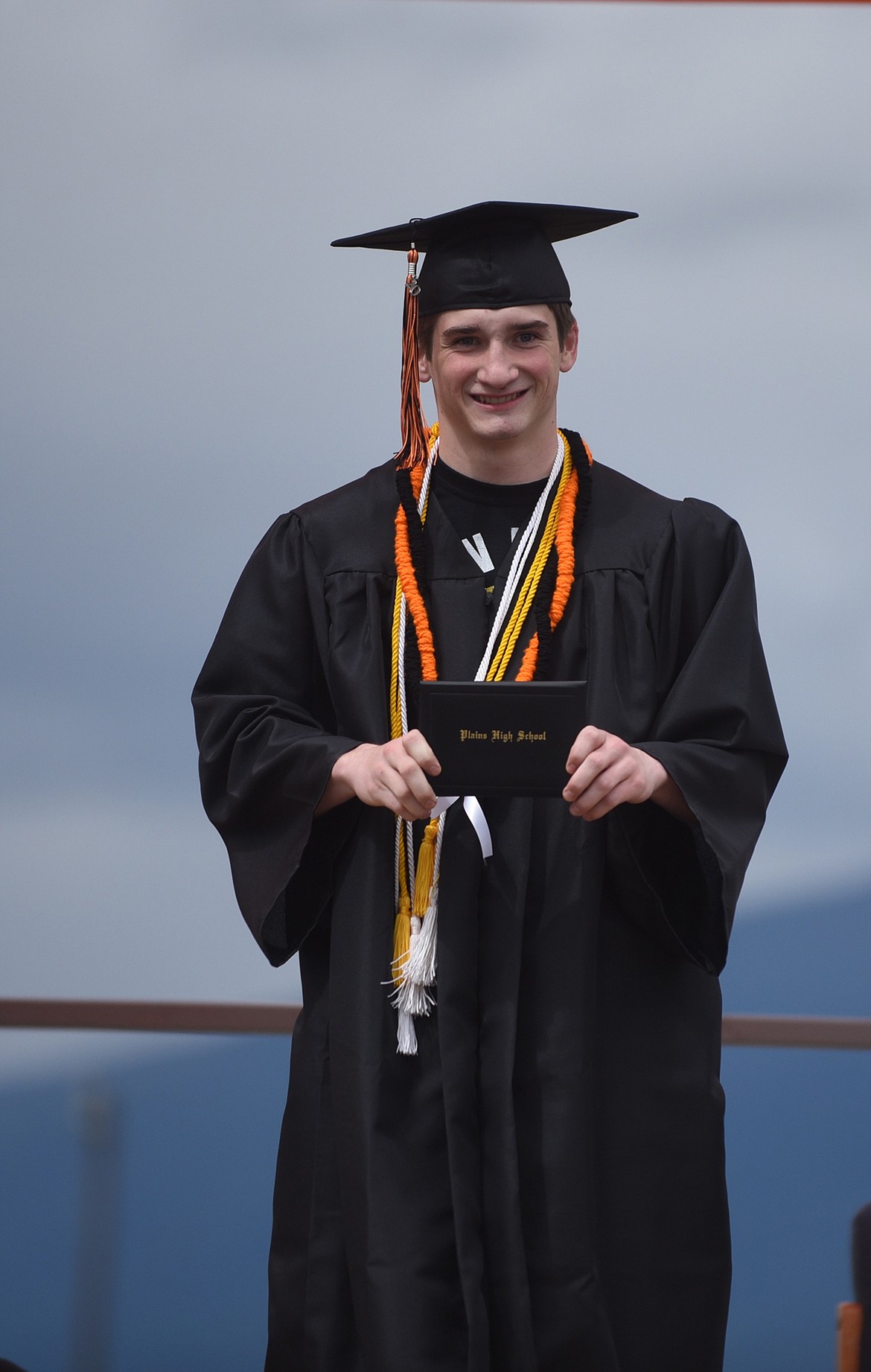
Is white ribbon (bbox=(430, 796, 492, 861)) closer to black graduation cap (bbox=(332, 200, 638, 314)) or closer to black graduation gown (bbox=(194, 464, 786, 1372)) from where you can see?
black graduation gown (bbox=(194, 464, 786, 1372))

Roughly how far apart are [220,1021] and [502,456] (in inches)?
60.1

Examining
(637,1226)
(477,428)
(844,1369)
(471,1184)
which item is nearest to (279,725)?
(477,428)

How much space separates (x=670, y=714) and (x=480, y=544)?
1.14ft

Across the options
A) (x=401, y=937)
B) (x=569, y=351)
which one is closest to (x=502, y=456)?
(x=569, y=351)

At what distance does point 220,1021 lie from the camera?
10.0 feet

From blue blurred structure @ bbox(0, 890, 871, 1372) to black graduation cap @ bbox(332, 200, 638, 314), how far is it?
1.76 meters

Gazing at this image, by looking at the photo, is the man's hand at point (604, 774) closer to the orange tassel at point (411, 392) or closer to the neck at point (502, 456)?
the neck at point (502, 456)

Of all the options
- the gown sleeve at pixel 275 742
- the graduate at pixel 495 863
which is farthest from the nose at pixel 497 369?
the gown sleeve at pixel 275 742

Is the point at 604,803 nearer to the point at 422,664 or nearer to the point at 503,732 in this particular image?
the point at 503,732

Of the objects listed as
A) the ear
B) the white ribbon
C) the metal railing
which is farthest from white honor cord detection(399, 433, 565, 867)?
the metal railing

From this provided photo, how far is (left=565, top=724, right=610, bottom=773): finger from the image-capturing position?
166cm

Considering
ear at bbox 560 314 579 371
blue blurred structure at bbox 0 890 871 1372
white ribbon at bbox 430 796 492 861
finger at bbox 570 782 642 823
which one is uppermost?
ear at bbox 560 314 579 371

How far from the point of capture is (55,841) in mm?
3588

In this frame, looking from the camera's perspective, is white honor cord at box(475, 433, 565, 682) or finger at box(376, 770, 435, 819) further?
white honor cord at box(475, 433, 565, 682)
